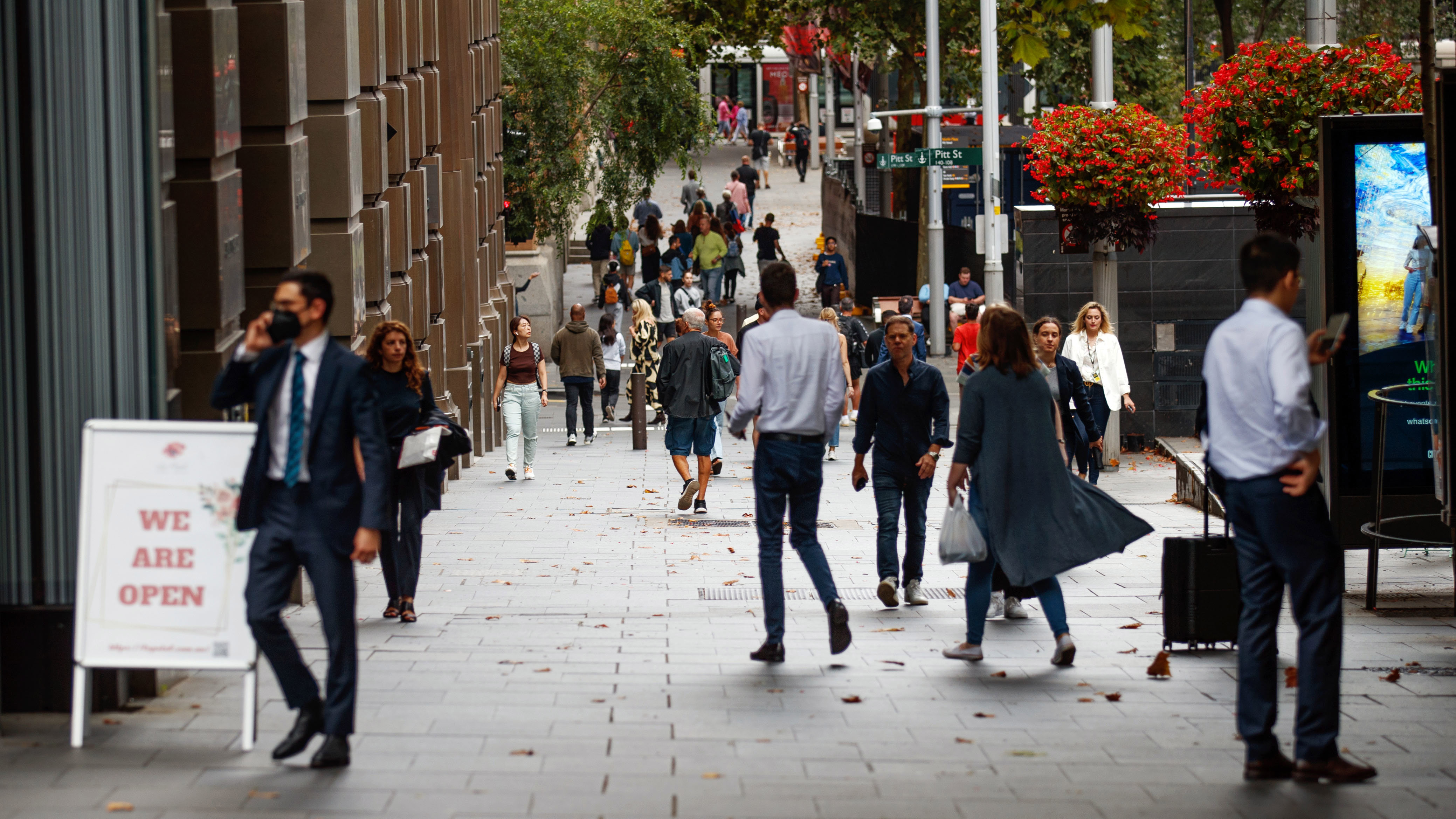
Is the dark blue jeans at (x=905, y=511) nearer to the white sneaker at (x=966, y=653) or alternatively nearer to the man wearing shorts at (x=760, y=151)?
the white sneaker at (x=966, y=653)

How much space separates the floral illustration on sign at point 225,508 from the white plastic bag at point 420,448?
2.89 m

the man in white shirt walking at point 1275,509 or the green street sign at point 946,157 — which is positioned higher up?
the green street sign at point 946,157

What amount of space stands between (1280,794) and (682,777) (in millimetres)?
1891

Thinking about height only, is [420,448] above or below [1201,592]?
above

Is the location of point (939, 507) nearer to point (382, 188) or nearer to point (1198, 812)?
point (382, 188)

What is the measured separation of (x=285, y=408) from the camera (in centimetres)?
560

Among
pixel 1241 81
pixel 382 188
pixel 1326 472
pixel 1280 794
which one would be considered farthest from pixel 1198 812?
pixel 1241 81

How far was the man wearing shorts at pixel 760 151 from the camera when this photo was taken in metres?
62.4

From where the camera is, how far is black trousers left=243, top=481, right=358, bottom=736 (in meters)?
5.60

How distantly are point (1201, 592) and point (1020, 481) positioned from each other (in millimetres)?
943

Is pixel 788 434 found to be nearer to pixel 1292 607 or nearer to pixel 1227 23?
pixel 1292 607

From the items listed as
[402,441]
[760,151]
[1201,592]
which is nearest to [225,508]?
[402,441]

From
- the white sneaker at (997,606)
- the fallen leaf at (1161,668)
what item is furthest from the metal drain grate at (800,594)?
the fallen leaf at (1161,668)

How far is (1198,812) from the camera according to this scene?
536 centimetres
